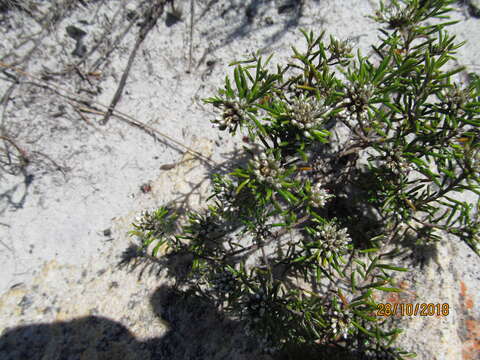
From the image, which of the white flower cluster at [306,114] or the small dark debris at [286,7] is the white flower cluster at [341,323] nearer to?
the white flower cluster at [306,114]

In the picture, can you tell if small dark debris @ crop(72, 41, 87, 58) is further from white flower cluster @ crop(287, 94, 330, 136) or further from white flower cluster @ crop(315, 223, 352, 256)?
white flower cluster @ crop(315, 223, 352, 256)

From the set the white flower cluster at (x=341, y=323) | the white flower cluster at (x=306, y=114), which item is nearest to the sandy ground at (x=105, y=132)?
the white flower cluster at (x=341, y=323)

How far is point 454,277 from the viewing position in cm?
298

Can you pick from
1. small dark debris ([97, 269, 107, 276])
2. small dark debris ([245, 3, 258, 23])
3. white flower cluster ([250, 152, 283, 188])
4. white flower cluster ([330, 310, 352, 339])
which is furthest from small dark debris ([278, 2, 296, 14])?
small dark debris ([97, 269, 107, 276])

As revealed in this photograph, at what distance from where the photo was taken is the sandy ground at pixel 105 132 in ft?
11.2

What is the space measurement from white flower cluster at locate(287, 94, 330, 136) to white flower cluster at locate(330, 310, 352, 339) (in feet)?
5.03

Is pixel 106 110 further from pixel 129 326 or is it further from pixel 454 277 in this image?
pixel 454 277

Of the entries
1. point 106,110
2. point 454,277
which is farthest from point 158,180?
point 454,277

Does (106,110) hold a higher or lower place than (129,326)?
higher

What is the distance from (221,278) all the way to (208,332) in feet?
2.34

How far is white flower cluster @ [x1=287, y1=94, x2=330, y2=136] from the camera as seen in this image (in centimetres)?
196

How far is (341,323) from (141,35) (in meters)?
4.19
